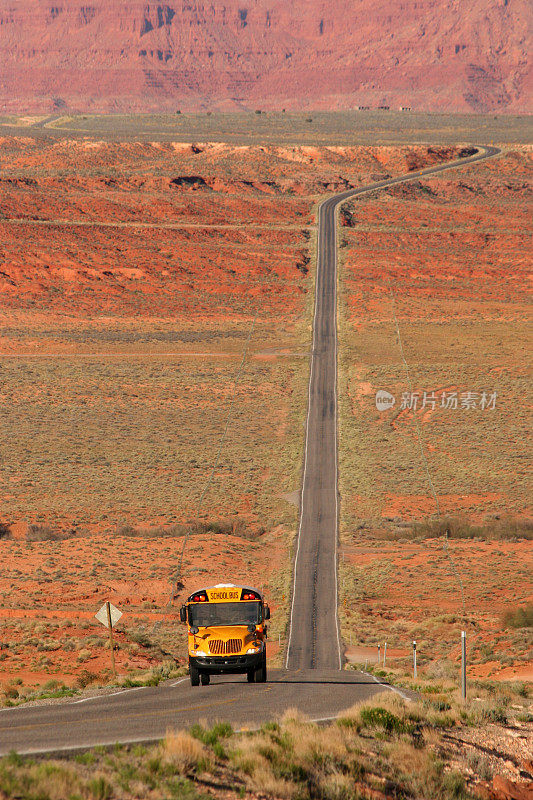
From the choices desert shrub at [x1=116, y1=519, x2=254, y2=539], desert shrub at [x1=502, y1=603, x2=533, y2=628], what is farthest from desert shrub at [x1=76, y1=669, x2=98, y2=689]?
desert shrub at [x1=116, y1=519, x2=254, y2=539]

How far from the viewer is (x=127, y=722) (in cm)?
1452

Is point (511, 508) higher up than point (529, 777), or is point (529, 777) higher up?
point (511, 508)

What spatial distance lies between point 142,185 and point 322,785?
122606 mm

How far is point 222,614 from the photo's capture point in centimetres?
1994

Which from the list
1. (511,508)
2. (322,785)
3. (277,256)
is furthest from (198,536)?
(277,256)

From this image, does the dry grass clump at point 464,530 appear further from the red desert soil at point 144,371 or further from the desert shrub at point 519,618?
the desert shrub at point 519,618

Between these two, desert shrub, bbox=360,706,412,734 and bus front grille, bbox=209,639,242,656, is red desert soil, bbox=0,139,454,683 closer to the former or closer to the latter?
bus front grille, bbox=209,639,242,656

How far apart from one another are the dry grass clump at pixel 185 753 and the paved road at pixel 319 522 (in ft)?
54.4

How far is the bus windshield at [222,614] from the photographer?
1986 centimetres

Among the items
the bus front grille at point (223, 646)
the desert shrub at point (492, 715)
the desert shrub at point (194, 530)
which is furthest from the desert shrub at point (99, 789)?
the desert shrub at point (194, 530)

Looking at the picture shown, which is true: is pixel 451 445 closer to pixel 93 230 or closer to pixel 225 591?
pixel 225 591

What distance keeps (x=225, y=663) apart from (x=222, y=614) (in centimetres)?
105

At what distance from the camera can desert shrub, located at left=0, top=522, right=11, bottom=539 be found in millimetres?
41281

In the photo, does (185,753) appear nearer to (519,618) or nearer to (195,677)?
(195,677)
